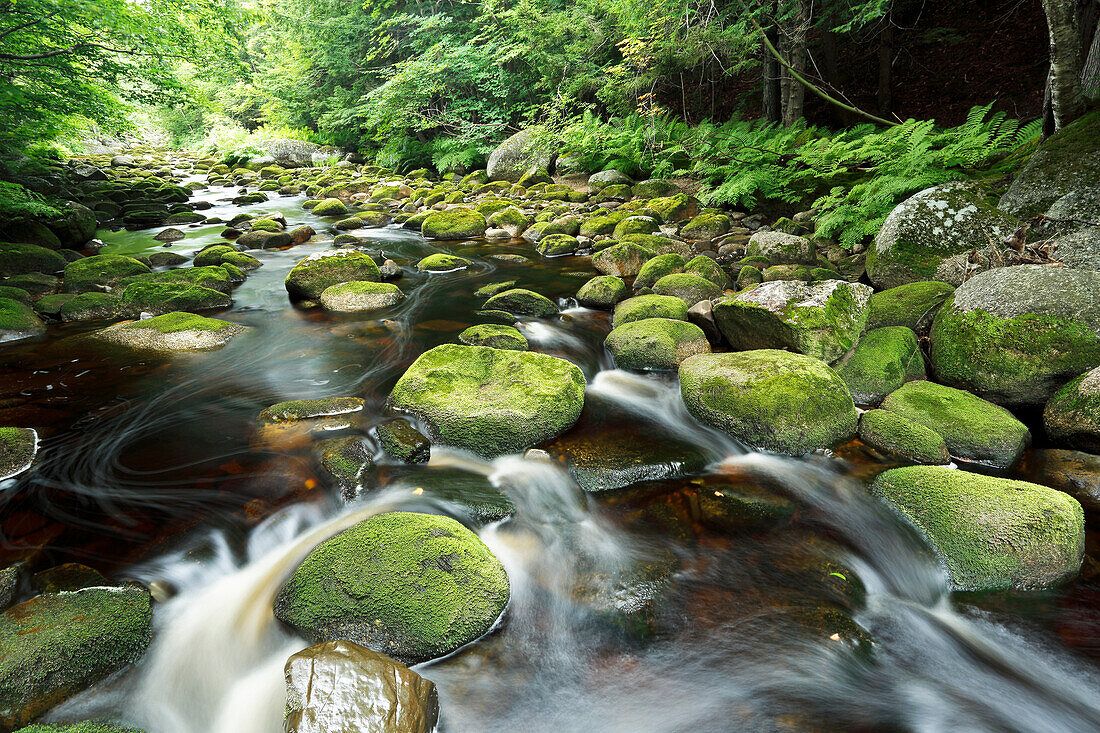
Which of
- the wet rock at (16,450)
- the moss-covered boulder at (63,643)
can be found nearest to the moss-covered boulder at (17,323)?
the wet rock at (16,450)

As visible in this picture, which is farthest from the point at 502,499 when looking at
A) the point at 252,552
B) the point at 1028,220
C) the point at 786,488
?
the point at 1028,220

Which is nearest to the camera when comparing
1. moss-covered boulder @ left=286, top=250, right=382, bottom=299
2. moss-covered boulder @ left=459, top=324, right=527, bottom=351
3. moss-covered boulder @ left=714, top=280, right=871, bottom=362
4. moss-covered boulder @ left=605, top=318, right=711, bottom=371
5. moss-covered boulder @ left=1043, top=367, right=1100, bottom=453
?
moss-covered boulder @ left=1043, top=367, right=1100, bottom=453

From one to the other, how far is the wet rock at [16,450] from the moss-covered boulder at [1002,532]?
6064mm

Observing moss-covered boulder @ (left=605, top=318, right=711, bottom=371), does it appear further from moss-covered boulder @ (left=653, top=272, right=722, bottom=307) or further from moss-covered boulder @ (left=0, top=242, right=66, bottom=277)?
moss-covered boulder @ (left=0, top=242, right=66, bottom=277)

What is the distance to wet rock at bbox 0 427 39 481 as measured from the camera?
3.52 metres

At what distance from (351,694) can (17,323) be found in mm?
7035

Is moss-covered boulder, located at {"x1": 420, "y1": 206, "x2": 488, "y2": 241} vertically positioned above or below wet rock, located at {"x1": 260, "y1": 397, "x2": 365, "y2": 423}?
above

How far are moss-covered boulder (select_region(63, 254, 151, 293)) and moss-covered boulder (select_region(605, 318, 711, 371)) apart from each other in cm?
775

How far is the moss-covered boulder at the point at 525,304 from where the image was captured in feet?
22.6

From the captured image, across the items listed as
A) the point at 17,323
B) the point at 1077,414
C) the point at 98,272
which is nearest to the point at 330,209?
the point at 98,272

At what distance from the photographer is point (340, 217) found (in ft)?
47.8

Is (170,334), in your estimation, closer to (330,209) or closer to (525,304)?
(525,304)

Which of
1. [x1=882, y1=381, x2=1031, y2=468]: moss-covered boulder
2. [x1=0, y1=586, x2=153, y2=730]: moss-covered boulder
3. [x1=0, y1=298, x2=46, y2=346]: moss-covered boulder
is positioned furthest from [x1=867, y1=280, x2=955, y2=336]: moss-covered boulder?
[x1=0, y1=298, x2=46, y2=346]: moss-covered boulder

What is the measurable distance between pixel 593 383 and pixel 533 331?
149cm
